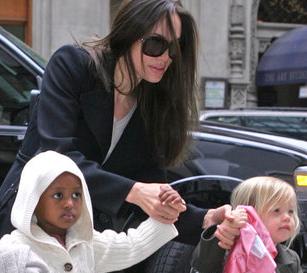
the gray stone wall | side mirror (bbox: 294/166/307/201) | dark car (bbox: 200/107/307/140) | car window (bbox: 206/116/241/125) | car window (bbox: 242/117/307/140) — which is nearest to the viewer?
side mirror (bbox: 294/166/307/201)

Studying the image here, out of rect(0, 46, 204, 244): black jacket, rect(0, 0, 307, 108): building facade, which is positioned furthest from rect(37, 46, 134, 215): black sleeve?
rect(0, 0, 307, 108): building facade

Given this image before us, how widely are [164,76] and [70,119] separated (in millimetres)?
395

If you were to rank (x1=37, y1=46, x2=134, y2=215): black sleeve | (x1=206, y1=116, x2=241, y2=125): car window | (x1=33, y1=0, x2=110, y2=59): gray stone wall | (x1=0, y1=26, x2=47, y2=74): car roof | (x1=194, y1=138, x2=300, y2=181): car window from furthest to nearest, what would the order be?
1. (x1=33, y1=0, x2=110, y2=59): gray stone wall
2. (x1=206, y1=116, x2=241, y2=125): car window
3. (x1=0, y1=26, x2=47, y2=74): car roof
4. (x1=194, y1=138, x2=300, y2=181): car window
5. (x1=37, y1=46, x2=134, y2=215): black sleeve

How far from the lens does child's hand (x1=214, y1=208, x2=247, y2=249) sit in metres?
2.25

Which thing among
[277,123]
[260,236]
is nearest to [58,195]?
[260,236]

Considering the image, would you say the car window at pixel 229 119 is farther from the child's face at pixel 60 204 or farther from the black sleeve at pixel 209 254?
the child's face at pixel 60 204

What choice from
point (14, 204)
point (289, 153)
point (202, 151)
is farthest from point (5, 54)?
point (14, 204)

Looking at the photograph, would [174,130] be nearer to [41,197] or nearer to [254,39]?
[41,197]

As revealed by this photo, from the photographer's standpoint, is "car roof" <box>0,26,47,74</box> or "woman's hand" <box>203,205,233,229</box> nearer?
"woman's hand" <box>203,205,233,229</box>

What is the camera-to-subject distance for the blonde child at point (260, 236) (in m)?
2.27

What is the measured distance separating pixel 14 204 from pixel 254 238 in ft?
2.47

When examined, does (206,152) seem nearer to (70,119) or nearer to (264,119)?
(70,119)

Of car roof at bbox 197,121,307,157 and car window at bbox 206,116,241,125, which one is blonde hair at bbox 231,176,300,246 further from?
car window at bbox 206,116,241,125

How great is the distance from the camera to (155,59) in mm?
2340
